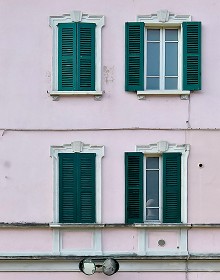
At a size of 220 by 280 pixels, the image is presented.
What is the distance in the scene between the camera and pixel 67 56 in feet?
52.8

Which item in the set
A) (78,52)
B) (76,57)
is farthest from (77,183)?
(78,52)

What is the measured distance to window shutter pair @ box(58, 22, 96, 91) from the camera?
52.6 feet

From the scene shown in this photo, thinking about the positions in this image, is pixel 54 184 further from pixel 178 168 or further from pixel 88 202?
pixel 178 168

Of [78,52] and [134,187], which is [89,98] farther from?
[134,187]

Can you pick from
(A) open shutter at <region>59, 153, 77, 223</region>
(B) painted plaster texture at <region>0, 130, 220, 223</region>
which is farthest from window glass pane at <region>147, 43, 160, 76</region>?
(A) open shutter at <region>59, 153, 77, 223</region>

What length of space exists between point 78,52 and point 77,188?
3.03 metres

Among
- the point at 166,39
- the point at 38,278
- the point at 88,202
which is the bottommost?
the point at 38,278

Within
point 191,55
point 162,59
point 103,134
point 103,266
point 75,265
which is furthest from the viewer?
point 162,59

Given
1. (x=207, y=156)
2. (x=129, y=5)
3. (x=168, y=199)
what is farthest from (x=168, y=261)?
(x=129, y=5)

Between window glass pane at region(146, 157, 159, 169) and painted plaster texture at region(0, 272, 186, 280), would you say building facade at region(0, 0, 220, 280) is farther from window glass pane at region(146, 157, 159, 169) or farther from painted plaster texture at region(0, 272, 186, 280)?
window glass pane at region(146, 157, 159, 169)

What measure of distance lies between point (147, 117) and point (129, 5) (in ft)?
8.37

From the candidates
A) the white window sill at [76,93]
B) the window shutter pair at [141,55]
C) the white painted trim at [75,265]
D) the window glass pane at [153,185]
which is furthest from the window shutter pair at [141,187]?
the window shutter pair at [141,55]

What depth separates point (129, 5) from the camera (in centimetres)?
1620

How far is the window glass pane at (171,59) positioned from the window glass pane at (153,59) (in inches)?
8.0
